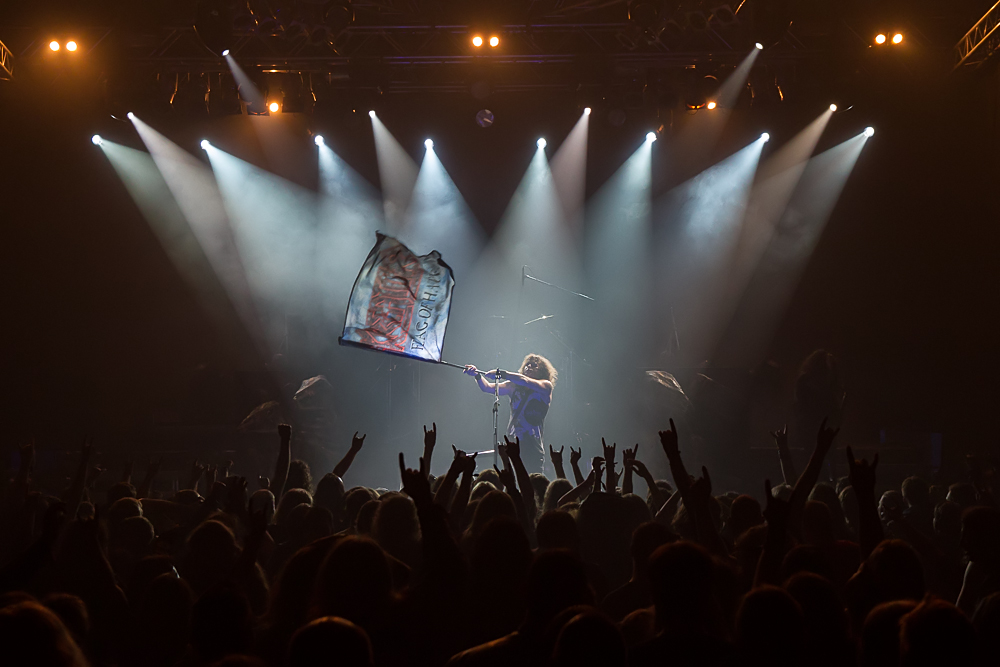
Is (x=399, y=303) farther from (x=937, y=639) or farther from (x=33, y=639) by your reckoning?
(x=937, y=639)

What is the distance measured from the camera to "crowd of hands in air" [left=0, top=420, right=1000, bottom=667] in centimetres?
172

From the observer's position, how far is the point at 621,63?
10375 mm

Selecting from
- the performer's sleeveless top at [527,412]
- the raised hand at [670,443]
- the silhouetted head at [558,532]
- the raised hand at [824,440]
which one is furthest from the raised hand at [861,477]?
the performer's sleeveless top at [527,412]

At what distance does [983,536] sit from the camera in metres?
2.79

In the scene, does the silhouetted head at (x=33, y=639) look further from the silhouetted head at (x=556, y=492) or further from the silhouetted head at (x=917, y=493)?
the silhouetted head at (x=917, y=493)

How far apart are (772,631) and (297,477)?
3.94m

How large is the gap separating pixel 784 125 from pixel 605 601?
12.2 m

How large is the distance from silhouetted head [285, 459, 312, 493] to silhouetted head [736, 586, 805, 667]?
3.78 meters

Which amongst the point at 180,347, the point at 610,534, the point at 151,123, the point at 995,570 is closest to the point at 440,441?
the point at 180,347

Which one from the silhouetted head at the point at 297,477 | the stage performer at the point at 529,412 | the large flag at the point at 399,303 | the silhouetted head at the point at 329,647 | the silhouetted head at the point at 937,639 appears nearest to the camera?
the silhouetted head at the point at 329,647

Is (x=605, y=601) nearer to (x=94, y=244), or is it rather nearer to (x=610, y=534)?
(x=610, y=534)

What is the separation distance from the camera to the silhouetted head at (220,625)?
1.97 meters

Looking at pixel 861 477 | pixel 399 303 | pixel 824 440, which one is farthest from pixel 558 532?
pixel 399 303

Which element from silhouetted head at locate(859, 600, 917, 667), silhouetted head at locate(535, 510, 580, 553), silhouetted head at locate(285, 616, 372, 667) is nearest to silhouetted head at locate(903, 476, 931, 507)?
silhouetted head at locate(535, 510, 580, 553)
